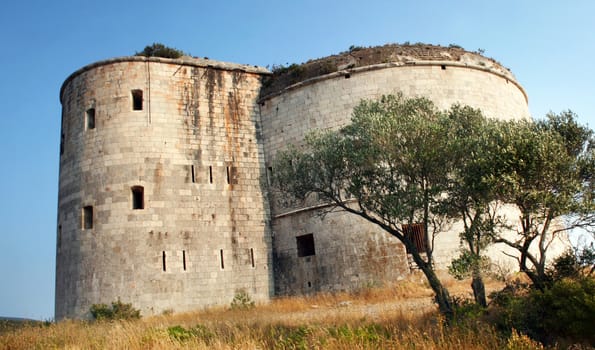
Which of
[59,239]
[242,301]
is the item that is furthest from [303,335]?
[59,239]

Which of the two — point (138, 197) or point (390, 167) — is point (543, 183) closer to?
point (390, 167)

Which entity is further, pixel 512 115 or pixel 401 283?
pixel 512 115

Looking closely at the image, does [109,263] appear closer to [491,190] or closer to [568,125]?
[491,190]

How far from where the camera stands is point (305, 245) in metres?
18.5

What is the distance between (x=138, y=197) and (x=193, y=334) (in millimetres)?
9322

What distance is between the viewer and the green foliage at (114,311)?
52.1 feet

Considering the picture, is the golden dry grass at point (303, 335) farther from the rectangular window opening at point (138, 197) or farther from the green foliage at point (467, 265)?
the rectangular window opening at point (138, 197)

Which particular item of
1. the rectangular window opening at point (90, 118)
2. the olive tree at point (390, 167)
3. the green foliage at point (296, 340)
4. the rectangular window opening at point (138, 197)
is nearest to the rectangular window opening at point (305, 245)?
the rectangular window opening at point (138, 197)

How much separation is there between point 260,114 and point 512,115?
1025cm

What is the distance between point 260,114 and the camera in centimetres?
2045

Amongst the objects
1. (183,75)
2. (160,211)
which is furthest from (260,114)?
(160,211)

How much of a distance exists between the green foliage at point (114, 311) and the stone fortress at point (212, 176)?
277mm

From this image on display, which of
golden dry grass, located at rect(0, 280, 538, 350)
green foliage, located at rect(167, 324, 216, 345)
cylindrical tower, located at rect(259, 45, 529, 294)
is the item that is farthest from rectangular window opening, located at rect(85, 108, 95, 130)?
green foliage, located at rect(167, 324, 216, 345)

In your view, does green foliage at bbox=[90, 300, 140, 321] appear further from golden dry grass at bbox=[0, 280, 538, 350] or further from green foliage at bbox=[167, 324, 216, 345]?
green foliage at bbox=[167, 324, 216, 345]
